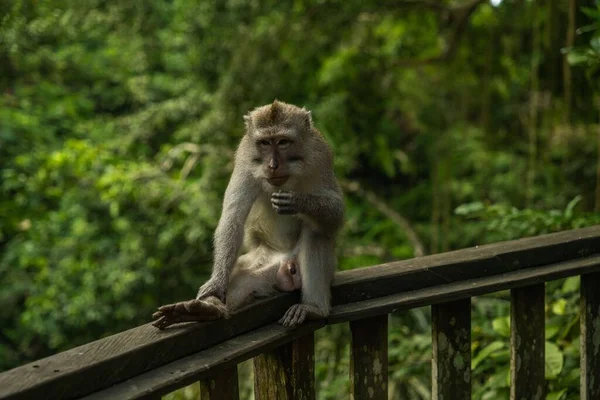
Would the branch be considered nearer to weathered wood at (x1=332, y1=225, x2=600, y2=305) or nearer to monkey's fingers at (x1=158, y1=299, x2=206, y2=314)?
weathered wood at (x1=332, y1=225, x2=600, y2=305)

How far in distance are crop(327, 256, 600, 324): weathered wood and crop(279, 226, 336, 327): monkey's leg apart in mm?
52

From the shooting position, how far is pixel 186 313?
1554 mm

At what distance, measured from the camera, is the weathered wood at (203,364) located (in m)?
1.29

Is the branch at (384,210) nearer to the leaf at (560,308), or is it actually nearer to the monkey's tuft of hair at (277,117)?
the leaf at (560,308)

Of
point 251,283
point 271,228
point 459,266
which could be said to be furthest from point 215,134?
point 459,266

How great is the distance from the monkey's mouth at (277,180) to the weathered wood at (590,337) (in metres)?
1.00

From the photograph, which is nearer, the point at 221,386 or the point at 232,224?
the point at 221,386

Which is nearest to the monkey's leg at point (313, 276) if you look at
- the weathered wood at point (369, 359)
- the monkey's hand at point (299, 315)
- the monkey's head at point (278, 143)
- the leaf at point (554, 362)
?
the monkey's hand at point (299, 315)

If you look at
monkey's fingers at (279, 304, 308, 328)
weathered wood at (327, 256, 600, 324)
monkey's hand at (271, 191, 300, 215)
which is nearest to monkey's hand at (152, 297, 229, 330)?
monkey's fingers at (279, 304, 308, 328)

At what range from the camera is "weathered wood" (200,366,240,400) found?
1492mm

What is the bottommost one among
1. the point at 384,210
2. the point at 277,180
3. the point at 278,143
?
the point at 384,210

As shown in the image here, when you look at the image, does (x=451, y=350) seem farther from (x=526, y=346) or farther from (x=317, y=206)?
(x=317, y=206)

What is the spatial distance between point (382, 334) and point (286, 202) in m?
0.64

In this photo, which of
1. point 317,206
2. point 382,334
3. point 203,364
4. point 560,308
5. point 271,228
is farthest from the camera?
point 560,308
